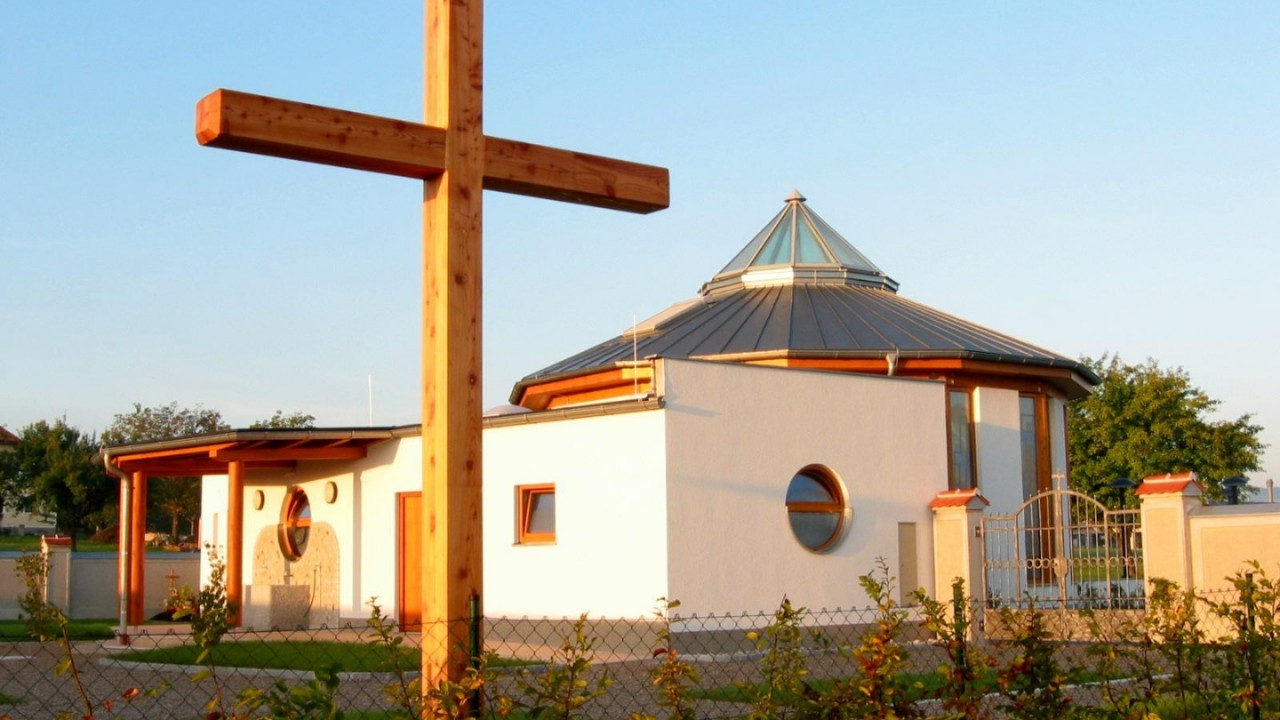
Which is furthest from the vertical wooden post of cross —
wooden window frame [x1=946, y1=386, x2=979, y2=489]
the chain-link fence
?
wooden window frame [x1=946, y1=386, x2=979, y2=489]

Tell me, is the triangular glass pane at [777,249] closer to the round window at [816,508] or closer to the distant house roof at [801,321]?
the distant house roof at [801,321]

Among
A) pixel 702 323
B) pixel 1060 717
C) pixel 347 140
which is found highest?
pixel 702 323

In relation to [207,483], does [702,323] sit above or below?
above

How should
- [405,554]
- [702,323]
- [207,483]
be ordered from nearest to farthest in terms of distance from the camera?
[405,554], [702,323], [207,483]

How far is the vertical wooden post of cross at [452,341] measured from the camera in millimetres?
5582

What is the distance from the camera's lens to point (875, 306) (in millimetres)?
22578

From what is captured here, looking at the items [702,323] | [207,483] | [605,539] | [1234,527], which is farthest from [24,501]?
[1234,527]

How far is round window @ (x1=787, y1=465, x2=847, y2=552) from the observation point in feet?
54.5

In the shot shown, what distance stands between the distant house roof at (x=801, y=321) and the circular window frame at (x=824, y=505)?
316 cm

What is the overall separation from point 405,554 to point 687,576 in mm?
5248

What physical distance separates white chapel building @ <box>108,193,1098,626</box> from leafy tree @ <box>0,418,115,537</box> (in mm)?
38487

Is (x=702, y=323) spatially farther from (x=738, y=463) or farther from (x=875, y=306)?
(x=738, y=463)

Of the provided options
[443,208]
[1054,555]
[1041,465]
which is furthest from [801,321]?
[443,208]

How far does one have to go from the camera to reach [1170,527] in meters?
15.6
